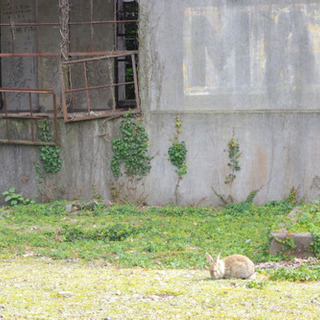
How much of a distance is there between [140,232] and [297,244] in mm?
3253

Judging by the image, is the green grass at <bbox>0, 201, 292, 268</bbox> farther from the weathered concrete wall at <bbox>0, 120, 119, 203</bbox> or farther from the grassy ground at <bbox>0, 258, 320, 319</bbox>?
the grassy ground at <bbox>0, 258, 320, 319</bbox>

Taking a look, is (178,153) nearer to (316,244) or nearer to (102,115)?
(102,115)

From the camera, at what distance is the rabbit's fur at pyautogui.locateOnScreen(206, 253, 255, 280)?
8.89 m

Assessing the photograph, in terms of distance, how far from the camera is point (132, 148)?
51.9 ft

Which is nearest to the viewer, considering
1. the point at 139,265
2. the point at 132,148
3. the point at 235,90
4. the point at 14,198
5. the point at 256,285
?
the point at 256,285

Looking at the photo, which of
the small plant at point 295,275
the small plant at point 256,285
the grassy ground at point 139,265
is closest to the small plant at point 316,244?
the grassy ground at point 139,265

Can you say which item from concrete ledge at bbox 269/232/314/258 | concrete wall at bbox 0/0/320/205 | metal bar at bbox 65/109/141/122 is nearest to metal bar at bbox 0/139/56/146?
metal bar at bbox 65/109/141/122

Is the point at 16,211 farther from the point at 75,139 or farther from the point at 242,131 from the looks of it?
the point at 242,131

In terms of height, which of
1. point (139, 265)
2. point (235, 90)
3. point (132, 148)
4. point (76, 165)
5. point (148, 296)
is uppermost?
point (235, 90)

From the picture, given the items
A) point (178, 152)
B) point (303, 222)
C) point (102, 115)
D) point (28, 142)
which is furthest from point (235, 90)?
point (303, 222)

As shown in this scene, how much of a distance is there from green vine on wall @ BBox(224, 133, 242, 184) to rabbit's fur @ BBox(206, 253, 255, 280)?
6539 millimetres

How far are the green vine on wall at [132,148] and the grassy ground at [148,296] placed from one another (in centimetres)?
608

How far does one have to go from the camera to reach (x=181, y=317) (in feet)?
23.1

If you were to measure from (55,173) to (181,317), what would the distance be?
31.0 ft
